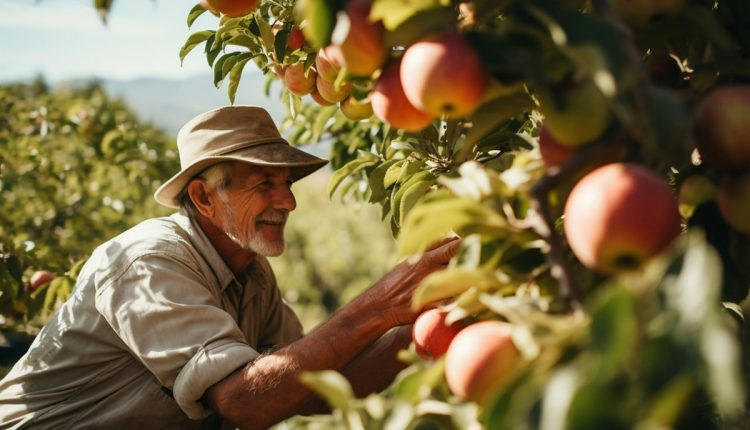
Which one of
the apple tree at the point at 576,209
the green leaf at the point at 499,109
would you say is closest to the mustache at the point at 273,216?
the apple tree at the point at 576,209

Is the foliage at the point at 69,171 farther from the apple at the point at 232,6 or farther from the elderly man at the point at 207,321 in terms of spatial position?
the apple at the point at 232,6

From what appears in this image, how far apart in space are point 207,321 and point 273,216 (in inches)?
18.2

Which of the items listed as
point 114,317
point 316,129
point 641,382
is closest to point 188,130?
point 316,129

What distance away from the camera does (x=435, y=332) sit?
2.93ft

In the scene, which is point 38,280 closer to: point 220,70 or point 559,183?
point 220,70

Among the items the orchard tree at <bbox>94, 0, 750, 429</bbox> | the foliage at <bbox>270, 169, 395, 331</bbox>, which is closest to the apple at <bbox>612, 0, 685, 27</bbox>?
the orchard tree at <bbox>94, 0, 750, 429</bbox>

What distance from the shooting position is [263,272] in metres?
2.07

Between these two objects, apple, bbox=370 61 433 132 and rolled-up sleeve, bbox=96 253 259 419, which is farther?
rolled-up sleeve, bbox=96 253 259 419

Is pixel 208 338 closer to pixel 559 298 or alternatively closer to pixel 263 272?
pixel 263 272

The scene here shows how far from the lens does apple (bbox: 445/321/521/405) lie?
633 millimetres

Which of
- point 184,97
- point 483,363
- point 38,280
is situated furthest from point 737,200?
point 184,97

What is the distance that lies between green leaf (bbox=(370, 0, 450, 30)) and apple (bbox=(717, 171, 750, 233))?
321 mm

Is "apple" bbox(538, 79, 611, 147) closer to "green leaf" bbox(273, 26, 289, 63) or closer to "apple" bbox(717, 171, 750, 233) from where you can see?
Result: "apple" bbox(717, 171, 750, 233)

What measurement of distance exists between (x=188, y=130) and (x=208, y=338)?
67 centimetres
